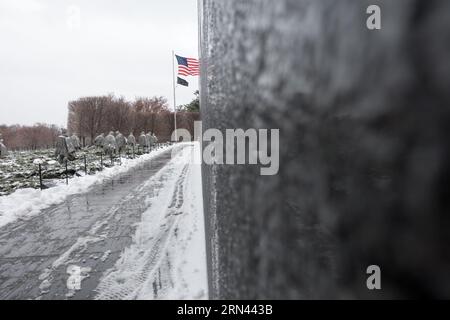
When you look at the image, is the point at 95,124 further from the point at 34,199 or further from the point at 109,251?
the point at 109,251

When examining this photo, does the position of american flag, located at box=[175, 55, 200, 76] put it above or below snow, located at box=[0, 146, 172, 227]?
above

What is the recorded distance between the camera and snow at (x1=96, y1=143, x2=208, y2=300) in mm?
4625

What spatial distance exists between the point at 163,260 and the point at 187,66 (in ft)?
85.6

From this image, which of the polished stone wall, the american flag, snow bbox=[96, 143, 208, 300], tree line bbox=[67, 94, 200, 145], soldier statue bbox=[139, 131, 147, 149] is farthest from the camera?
tree line bbox=[67, 94, 200, 145]

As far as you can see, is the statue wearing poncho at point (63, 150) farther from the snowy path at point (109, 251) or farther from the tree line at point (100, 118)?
the tree line at point (100, 118)

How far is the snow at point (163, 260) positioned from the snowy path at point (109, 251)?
12 millimetres

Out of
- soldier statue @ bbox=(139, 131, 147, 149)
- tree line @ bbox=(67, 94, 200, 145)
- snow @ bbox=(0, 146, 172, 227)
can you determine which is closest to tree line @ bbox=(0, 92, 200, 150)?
tree line @ bbox=(67, 94, 200, 145)

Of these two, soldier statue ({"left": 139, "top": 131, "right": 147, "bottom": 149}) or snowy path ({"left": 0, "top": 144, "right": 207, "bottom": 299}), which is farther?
soldier statue ({"left": 139, "top": 131, "right": 147, "bottom": 149})

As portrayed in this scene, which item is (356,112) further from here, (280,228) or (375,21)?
(280,228)

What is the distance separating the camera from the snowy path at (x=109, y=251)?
4.76 meters

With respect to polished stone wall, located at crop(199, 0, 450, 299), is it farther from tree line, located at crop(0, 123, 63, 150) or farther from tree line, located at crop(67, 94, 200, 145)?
tree line, located at crop(0, 123, 63, 150)

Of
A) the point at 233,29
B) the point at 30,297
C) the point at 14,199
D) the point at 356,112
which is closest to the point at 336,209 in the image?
the point at 356,112

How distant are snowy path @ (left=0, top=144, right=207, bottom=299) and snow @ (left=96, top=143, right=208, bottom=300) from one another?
0.01 metres

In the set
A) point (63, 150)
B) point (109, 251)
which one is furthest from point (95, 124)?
point (109, 251)
